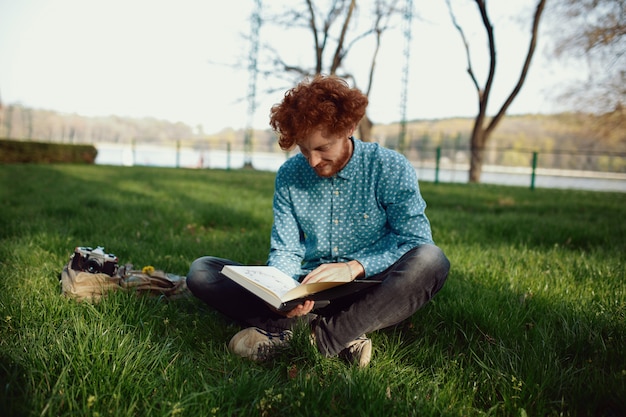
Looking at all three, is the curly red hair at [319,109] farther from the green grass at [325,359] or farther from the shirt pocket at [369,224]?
the green grass at [325,359]

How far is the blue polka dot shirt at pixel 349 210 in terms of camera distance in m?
2.38

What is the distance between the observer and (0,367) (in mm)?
1658

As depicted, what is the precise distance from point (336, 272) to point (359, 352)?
0.37 m

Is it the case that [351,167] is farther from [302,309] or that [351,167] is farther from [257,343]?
[257,343]

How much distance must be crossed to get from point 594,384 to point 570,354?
1.11 ft

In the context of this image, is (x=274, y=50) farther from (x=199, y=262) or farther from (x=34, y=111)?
(x=34, y=111)

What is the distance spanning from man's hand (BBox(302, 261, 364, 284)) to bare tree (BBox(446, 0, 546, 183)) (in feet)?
52.2

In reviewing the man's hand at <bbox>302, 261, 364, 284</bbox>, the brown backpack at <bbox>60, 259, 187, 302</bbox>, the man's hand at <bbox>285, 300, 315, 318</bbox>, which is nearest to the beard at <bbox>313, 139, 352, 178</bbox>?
the man's hand at <bbox>302, 261, 364, 284</bbox>

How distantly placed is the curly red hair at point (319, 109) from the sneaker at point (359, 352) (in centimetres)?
102

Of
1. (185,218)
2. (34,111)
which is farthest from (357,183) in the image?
(34,111)

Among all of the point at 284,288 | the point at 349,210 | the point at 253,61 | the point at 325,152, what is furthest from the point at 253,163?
the point at 284,288

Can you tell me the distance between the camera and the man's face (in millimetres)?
2277

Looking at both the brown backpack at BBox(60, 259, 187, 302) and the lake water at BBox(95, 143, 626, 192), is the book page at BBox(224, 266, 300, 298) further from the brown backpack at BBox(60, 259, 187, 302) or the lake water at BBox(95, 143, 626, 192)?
the lake water at BBox(95, 143, 626, 192)

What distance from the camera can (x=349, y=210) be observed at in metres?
2.50
